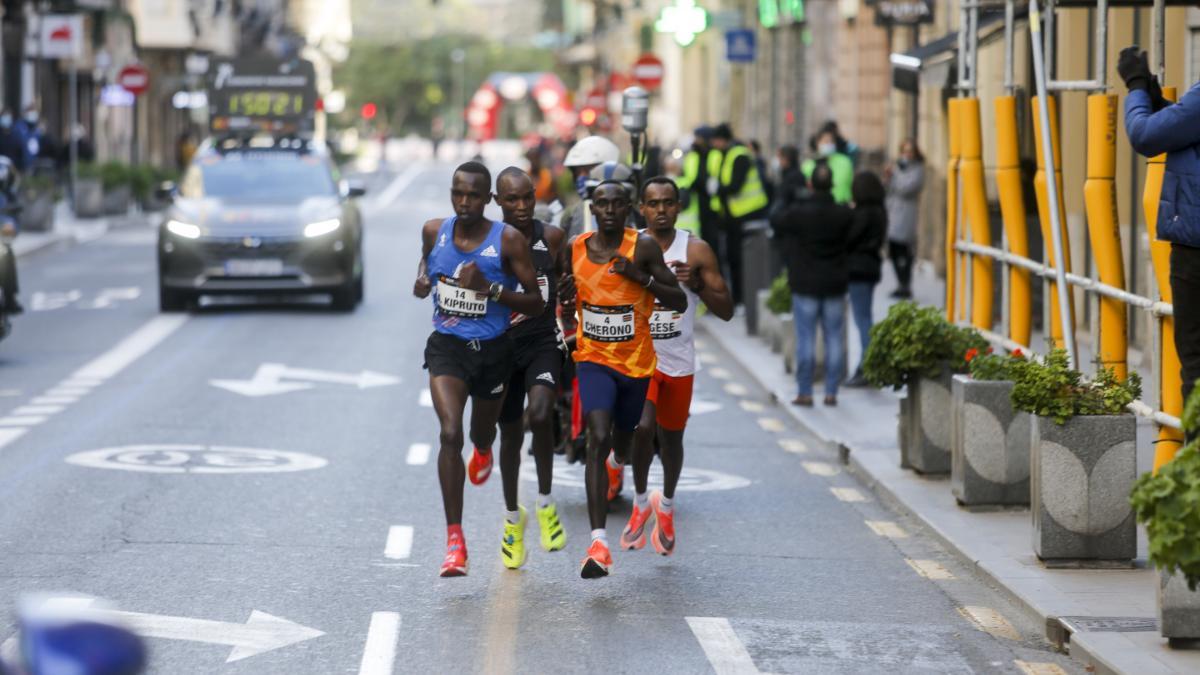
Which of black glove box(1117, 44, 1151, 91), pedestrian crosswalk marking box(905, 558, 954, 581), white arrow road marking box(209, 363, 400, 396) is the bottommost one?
pedestrian crosswalk marking box(905, 558, 954, 581)

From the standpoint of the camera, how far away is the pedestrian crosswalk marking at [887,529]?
10961 mm

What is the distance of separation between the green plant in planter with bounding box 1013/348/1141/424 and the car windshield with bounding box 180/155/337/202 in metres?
15.6

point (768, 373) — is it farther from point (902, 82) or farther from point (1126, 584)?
point (1126, 584)

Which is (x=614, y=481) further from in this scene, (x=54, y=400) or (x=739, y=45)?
(x=739, y=45)

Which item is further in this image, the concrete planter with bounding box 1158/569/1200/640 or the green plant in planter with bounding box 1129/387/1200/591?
the concrete planter with bounding box 1158/569/1200/640

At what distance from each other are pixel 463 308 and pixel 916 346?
12.1ft

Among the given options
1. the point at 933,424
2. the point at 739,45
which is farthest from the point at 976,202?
the point at 739,45

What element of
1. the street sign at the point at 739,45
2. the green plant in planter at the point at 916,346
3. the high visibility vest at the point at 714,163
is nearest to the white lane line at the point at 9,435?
the green plant in planter at the point at 916,346

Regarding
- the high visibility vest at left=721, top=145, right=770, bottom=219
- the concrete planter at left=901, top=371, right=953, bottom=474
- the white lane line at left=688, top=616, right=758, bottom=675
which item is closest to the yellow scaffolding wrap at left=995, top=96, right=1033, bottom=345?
the concrete planter at left=901, top=371, right=953, bottom=474

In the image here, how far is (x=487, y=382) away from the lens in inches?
372

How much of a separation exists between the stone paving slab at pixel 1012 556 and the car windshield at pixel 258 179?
970 centimetres

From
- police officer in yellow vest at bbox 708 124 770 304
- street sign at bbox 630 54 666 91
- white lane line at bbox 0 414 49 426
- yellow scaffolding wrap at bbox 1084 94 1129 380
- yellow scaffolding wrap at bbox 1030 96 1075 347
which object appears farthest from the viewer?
street sign at bbox 630 54 666 91

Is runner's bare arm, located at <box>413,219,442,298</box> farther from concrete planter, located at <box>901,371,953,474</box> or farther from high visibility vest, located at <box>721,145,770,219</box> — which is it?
high visibility vest, located at <box>721,145,770,219</box>

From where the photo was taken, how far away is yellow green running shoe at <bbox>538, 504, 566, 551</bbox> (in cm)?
953
